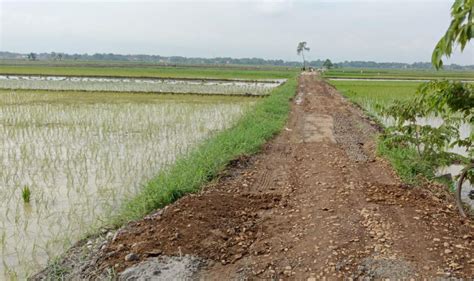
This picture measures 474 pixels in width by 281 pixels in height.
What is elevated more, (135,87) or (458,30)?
(458,30)

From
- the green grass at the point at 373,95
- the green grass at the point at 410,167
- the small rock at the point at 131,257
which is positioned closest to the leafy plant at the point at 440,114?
the green grass at the point at 410,167

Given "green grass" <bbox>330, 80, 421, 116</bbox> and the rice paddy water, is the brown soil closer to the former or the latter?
the rice paddy water

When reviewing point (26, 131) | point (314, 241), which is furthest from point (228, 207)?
point (26, 131)

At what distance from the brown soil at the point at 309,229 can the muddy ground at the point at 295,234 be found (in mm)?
11

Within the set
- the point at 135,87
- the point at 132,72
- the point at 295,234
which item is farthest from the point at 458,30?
Result: the point at 132,72

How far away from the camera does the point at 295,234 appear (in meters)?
4.41

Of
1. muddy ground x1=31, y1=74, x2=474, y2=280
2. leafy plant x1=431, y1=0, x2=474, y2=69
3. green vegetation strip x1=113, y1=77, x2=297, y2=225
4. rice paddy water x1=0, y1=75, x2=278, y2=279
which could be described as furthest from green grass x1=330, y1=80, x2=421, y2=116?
leafy plant x1=431, y1=0, x2=474, y2=69

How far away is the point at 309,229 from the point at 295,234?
0.68 ft

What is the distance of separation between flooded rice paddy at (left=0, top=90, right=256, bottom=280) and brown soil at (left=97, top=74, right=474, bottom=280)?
1.12 m

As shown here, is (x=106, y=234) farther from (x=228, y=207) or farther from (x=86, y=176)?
(x=86, y=176)

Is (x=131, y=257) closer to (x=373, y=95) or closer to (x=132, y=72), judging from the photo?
(x=373, y=95)

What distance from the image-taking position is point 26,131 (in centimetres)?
1173

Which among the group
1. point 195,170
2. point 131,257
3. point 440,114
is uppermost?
point 440,114

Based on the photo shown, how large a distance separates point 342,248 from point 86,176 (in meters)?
5.17
